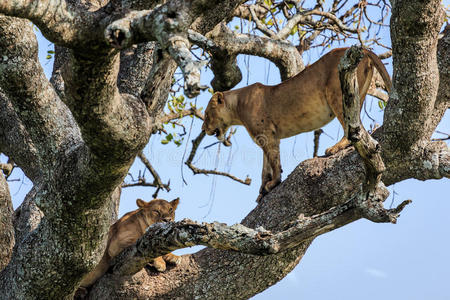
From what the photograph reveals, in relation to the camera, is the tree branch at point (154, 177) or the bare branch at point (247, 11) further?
the tree branch at point (154, 177)

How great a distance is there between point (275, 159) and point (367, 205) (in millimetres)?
2403

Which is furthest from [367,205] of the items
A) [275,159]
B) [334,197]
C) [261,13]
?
[261,13]

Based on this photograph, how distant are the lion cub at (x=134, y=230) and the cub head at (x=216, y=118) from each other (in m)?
1.32

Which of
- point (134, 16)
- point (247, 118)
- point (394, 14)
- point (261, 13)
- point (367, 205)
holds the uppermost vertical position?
point (261, 13)

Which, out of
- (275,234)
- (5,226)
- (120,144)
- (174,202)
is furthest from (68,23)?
(174,202)

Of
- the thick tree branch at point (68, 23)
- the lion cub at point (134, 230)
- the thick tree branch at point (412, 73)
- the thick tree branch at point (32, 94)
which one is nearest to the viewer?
the thick tree branch at point (68, 23)

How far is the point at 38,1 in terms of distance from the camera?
2594 millimetres

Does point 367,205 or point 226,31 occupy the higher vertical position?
point 226,31

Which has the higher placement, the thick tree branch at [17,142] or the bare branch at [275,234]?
the thick tree branch at [17,142]

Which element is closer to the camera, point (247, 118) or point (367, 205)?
point (367, 205)

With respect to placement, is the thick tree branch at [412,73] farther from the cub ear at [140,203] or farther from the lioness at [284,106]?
the cub ear at [140,203]

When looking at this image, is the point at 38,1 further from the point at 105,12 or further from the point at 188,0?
the point at 188,0

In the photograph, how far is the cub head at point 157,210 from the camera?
5734 mm

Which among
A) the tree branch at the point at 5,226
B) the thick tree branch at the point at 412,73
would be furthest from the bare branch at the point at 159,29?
the tree branch at the point at 5,226
